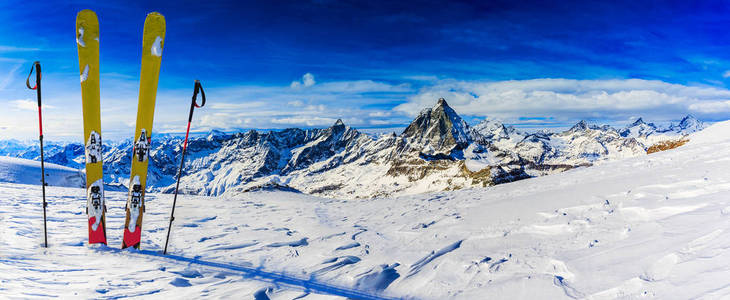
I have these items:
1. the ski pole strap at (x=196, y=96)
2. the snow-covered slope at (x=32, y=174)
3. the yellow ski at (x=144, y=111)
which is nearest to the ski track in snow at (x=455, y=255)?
the yellow ski at (x=144, y=111)

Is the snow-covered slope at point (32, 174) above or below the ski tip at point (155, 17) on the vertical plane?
below

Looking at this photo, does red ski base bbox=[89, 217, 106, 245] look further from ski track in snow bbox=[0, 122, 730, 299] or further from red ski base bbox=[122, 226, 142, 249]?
red ski base bbox=[122, 226, 142, 249]

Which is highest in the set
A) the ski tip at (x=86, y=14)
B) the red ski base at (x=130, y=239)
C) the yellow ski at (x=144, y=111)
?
Answer: the ski tip at (x=86, y=14)

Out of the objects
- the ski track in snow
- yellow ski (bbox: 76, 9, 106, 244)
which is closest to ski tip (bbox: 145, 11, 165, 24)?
yellow ski (bbox: 76, 9, 106, 244)

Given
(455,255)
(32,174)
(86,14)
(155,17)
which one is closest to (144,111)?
(155,17)

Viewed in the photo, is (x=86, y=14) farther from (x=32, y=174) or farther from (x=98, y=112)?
(x=32, y=174)

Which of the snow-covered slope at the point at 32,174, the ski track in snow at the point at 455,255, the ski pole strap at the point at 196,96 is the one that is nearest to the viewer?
the ski track in snow at the point at 455,255

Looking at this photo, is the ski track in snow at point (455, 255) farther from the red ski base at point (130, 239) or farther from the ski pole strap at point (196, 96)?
the ski pole strap at point (196, 96)

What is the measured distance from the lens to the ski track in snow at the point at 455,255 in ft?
16.9

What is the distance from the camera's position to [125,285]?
6.88m

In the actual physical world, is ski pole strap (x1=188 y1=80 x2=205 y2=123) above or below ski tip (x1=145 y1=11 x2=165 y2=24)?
below

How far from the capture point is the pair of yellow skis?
10.2m

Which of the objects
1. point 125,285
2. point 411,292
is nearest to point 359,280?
point 411,292

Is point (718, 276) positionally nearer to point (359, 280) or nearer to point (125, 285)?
point (359, 280)
